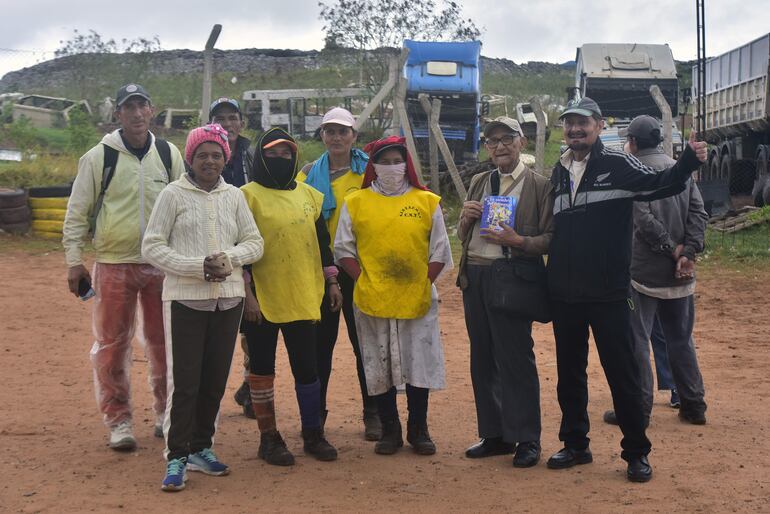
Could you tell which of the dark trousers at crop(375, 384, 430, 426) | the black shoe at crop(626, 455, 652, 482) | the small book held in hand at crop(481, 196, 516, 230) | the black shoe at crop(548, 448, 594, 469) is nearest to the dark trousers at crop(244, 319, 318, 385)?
the dark trousers at crop(375, 384, 430, 426)

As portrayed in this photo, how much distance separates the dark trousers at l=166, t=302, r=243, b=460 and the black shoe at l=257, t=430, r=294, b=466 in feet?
1.17

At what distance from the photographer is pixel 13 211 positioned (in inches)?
602

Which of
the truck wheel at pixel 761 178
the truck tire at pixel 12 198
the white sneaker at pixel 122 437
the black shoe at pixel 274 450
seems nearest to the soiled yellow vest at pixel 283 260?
the black shoe at pixel 274 450

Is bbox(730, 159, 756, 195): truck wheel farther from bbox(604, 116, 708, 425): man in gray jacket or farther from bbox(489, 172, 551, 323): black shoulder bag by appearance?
bbox(489, 172, 551, 323): black shoulder bag

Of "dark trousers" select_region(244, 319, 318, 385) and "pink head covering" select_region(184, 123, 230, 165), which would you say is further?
"dark trousers" select_region(244, 319, 318, 385)

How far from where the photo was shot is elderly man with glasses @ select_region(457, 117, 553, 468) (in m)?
5.46

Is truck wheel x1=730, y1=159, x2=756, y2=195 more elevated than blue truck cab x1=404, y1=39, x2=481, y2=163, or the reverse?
blue truck cab x1=404, y1=39, x2=481, y2=163

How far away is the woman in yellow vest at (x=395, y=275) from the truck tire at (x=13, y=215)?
10901mm

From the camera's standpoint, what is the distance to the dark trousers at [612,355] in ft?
17.1

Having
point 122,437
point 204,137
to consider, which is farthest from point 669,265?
point 122,437

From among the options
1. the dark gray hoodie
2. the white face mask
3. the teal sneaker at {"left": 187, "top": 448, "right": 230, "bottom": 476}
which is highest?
the white face mask

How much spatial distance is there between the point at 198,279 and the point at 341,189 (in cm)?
133

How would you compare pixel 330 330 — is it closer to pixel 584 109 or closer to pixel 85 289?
pixel 85 289

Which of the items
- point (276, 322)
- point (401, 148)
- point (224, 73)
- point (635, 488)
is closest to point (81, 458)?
point (276, 322)
